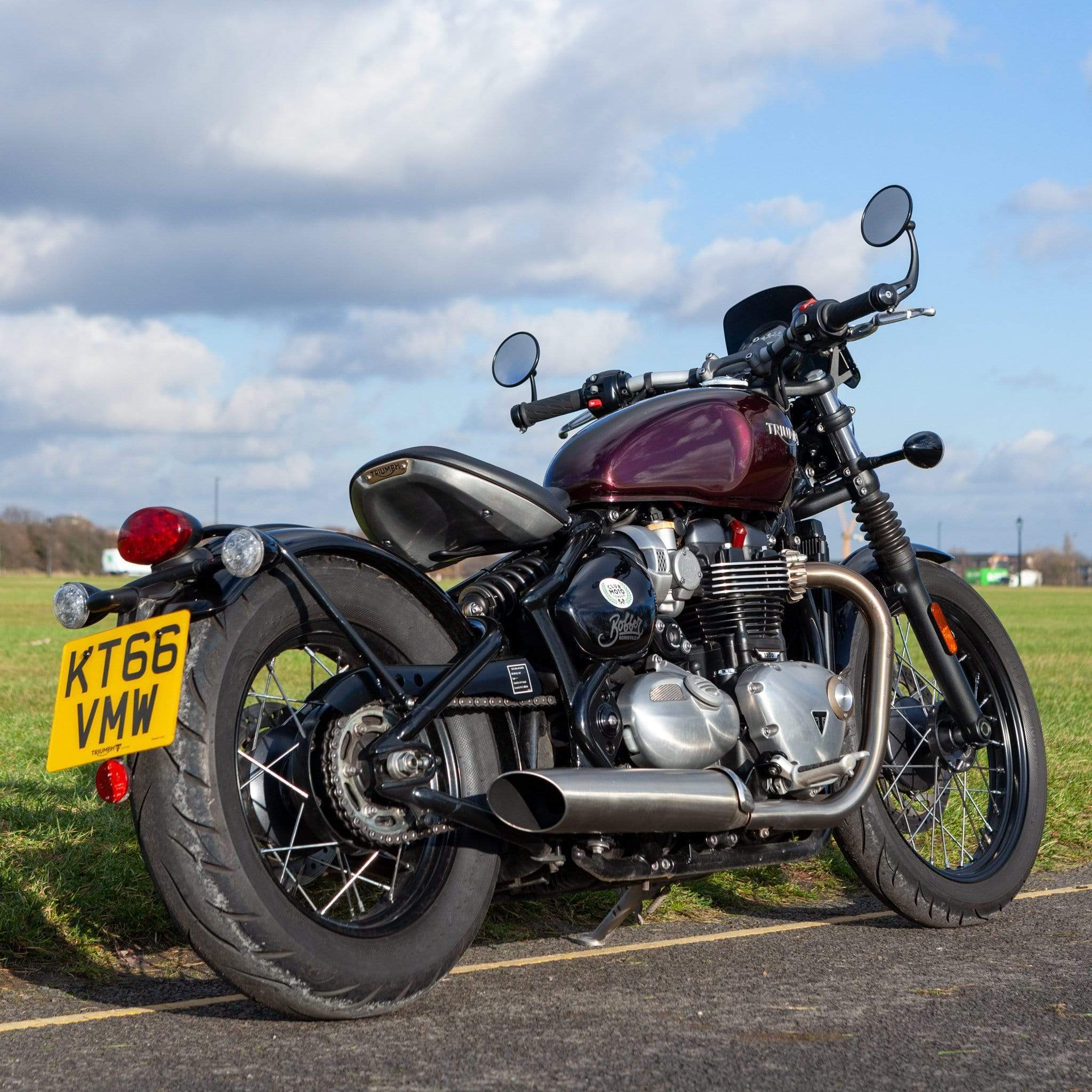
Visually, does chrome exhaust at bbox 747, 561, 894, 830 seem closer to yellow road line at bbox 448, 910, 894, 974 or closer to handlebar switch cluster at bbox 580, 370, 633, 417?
yellow road line at bbox 448, 910, 894, 974

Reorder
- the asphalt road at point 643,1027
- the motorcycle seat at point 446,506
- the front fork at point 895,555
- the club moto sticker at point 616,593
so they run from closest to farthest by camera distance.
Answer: the asphalt road at point 643,1027, the motorcycle seat at point 446,506, the club moto sticker at point 616,593, the front fork at point 895,555

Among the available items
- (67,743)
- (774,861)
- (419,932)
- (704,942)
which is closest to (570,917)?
(704,942)

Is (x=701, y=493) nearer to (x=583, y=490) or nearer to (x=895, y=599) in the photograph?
(x=583, y=490)

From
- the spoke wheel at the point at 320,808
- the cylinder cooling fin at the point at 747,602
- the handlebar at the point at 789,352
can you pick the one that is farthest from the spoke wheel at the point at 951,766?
the spoke wheel at the point at 320,808

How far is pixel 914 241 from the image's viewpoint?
4398 mm

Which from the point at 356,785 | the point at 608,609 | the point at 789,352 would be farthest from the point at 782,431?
the point at 356,785

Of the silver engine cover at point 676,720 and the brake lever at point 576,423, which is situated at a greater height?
the brake lever at point 576,423

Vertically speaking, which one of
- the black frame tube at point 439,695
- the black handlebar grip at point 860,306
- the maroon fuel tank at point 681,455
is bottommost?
the black frame tube at point 439,695

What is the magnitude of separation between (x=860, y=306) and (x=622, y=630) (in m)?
1.41

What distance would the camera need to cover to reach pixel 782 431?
A: 14.0 feet

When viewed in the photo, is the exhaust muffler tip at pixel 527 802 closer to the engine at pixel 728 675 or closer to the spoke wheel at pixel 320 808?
the spoke wheel at pixel 320 808

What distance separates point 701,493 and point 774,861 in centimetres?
107

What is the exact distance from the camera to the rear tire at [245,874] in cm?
291

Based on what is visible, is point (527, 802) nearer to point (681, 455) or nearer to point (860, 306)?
point (681, 455)
